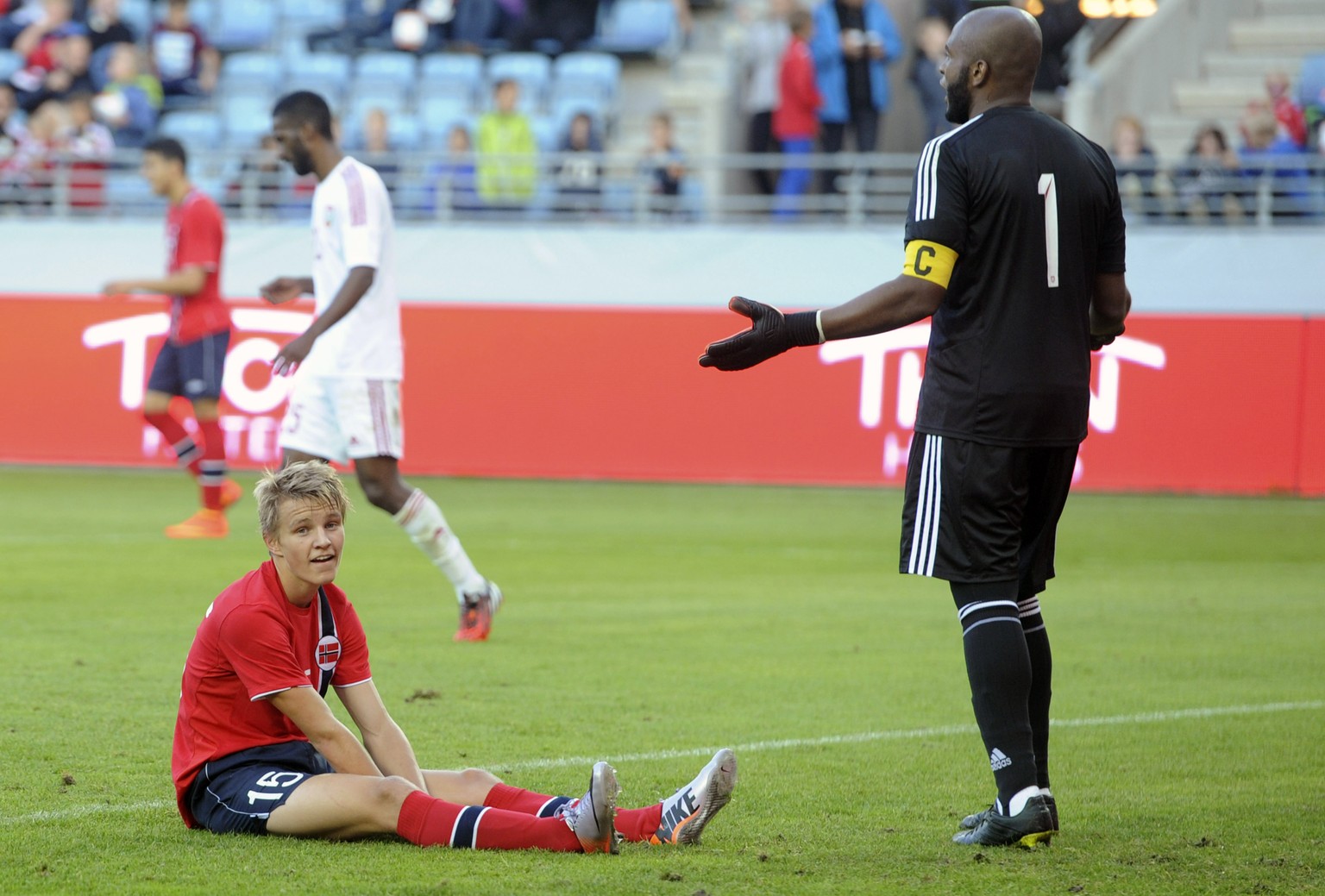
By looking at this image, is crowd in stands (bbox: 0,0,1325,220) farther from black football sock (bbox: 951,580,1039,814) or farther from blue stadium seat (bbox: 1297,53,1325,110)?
black football sock (bbox: 951,580,1039,814)

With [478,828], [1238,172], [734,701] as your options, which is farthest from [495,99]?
[478,828]

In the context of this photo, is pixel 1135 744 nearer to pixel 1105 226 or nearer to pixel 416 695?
pixel 1105 226

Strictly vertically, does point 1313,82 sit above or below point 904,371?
above

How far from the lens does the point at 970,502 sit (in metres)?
4.61

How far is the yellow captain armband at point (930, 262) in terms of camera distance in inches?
179

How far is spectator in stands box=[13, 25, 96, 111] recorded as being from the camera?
→ 21.4m

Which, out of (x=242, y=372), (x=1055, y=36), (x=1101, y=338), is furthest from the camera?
(x=1055, y=36)

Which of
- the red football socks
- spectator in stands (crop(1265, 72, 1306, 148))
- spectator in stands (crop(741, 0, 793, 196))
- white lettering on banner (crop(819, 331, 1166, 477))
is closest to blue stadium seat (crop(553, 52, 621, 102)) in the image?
spectator in stands (crop(741, 0, 793, 196))

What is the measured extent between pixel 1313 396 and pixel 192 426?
34.3 feet

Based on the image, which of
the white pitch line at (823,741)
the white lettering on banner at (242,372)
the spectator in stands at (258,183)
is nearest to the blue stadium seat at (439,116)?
the spectator in stands at (258,183)

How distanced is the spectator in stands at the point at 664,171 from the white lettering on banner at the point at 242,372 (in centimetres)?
399

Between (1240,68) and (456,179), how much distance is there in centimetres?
994

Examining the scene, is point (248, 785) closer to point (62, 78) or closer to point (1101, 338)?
point (1101, 338)

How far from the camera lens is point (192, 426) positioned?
58.0ft
